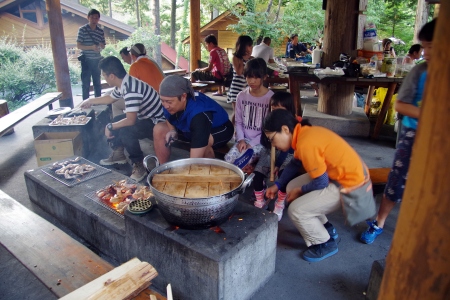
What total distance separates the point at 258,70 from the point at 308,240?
196 centimetres

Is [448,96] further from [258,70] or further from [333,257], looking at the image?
[258,70]

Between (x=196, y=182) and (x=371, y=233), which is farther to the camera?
(x=371, y=233)

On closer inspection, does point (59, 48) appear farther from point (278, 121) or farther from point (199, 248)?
point (199, 248)

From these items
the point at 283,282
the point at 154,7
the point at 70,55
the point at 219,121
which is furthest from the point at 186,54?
the point at 283,282

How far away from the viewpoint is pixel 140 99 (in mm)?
4660

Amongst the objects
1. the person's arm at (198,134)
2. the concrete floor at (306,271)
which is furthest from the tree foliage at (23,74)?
the person's arm at (198,134)

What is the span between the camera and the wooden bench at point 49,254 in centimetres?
226

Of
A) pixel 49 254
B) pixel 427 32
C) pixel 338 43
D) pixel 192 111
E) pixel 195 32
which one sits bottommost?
pixel 49 254

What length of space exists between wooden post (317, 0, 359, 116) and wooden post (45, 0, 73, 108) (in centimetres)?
666

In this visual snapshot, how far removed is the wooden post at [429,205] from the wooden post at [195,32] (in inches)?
406

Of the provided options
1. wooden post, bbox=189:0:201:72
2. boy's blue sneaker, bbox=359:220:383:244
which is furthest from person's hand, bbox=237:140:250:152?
wooden post, bbox=189:0:201:72

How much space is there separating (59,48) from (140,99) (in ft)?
18.5

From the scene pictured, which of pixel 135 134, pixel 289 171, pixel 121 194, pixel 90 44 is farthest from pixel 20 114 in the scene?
pixel 289 171

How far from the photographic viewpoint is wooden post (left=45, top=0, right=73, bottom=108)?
27.9 ft
